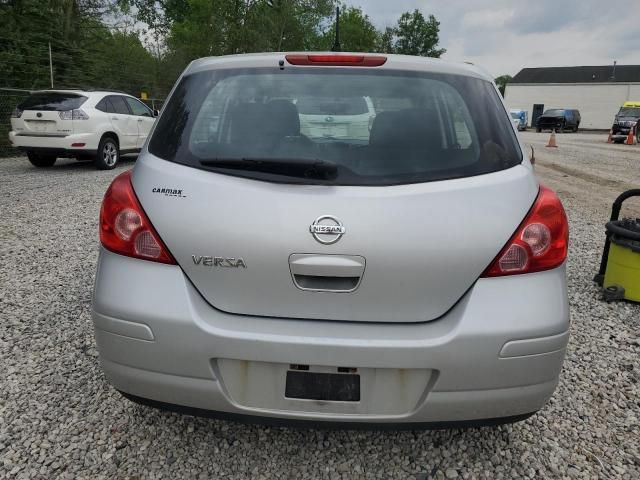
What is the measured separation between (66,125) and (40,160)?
173 centimetres

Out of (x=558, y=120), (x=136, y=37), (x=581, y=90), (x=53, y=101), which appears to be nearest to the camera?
(x=53, y=101)

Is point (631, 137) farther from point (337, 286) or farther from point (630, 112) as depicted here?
point (337, 286)

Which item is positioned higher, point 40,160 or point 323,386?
point 323,386

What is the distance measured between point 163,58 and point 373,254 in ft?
95.1

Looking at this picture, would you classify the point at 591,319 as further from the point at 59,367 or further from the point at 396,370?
the point at 59,367

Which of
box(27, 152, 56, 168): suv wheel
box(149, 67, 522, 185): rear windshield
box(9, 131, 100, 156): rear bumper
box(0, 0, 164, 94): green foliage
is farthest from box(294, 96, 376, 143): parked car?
box(0, 0, 164, 94): green foliage

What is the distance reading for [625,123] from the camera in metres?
28.4

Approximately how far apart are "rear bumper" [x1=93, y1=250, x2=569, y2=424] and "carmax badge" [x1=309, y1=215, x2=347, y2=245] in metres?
0.29

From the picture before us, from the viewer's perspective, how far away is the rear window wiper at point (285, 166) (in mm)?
1880

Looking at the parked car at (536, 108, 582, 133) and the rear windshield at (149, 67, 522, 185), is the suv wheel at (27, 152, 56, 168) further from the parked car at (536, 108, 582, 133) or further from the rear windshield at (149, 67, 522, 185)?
the parked car at (536, 108, 582, 133)

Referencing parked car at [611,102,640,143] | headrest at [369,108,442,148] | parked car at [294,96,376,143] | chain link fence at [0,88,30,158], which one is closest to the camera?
headrest at [369,108,442,148]

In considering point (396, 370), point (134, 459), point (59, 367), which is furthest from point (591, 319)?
point (59, 367)

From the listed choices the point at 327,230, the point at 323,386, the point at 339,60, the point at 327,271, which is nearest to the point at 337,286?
the point at 327,271

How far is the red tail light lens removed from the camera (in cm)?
214
